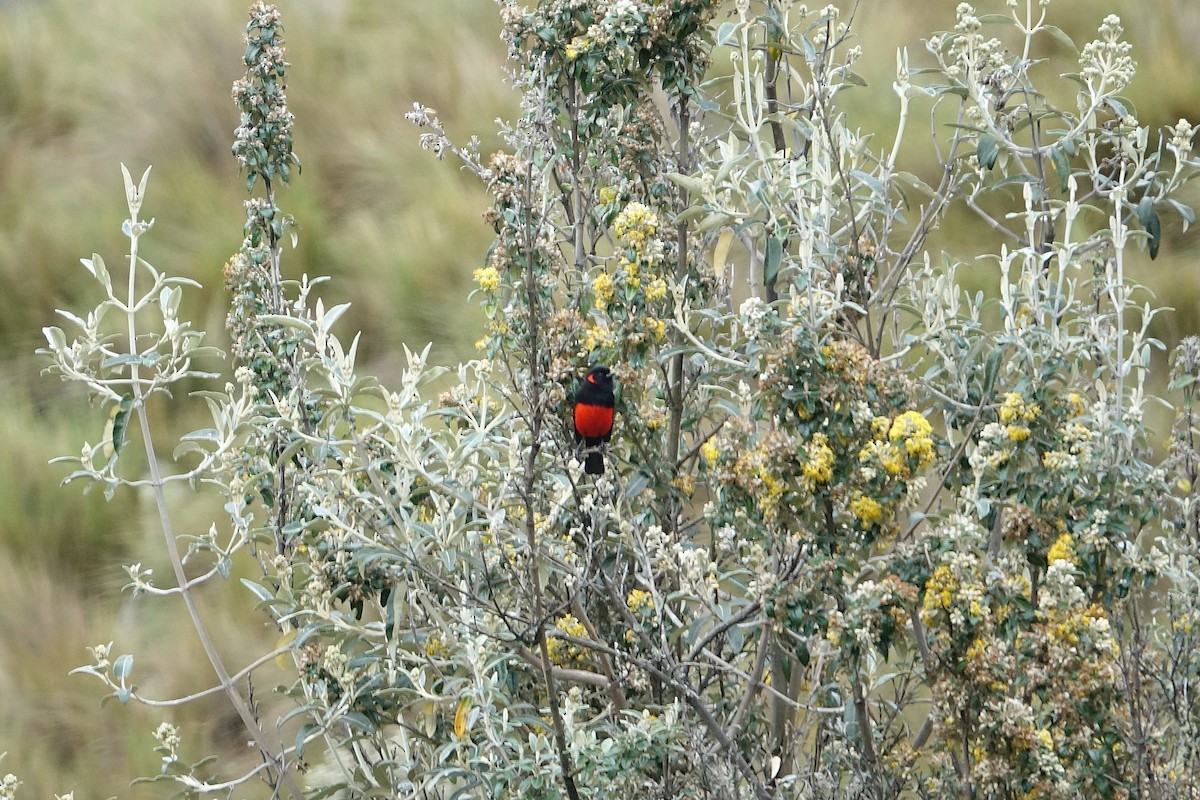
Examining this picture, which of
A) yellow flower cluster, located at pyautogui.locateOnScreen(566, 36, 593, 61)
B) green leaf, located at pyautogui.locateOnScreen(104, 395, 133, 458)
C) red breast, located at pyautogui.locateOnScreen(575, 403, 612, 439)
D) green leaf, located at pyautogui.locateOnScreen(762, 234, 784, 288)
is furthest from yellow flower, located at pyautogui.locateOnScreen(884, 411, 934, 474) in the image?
green leaf, located at pyautogui.locateOnScreen(104, 395, 133, 458)

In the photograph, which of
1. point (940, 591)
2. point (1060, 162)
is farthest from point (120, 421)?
point (1060, 162)

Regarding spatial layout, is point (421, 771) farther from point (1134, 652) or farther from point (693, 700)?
point (1134, 652)

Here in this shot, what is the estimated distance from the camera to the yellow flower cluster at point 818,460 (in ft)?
5.91

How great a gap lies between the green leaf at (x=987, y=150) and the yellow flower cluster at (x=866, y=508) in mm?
919

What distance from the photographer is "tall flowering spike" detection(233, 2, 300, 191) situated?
106 inches

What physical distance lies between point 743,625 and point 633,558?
0.38m

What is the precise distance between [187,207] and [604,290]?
360cm

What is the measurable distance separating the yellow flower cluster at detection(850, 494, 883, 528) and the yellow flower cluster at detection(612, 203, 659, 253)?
2.27 ft

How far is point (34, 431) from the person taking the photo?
14.7 ft

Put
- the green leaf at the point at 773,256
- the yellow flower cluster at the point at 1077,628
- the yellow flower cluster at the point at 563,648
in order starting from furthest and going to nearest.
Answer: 1. the yellow flower cluster at the point at 563,648
2. the green leaf at the point at 773,256
3. the yellow flower cluster at the point at 1077,628

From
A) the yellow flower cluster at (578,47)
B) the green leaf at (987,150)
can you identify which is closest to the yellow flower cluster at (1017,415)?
the green leaf at (987,150)

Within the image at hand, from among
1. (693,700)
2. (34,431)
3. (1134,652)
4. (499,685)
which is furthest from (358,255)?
(1134,652)

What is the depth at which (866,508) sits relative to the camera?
1.82 m

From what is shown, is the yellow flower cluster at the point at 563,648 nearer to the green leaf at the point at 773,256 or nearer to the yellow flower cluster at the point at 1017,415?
the green leaf at the point at 773,256
